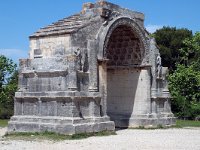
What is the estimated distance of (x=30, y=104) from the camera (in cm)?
1689

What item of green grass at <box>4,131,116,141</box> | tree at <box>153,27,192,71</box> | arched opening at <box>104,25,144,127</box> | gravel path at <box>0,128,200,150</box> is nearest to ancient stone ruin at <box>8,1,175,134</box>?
green grass at <box>4,131,116,141</box>

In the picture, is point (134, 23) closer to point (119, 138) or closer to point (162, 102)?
point (162, 102)

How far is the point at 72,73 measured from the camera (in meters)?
15.8

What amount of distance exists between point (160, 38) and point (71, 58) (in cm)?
2668

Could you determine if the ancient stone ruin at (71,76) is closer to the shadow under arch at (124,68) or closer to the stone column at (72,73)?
the stone column at (72,73)

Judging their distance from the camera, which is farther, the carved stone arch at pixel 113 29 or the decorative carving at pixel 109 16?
the decorative carving at pixel 109 16

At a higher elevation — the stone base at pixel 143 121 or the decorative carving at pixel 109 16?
the decorative carving at pixel 109 16

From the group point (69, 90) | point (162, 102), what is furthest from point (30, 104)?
point (162, 102)

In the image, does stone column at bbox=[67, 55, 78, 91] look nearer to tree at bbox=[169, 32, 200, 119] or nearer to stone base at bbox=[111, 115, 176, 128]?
stone base at bbox=[111, 115, 176, 128]

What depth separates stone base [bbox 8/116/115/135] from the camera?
15.4 metres

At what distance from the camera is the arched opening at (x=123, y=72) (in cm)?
2114

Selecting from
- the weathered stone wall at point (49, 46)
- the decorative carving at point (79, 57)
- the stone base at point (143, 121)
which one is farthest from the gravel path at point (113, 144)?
the stone base at point (143, 121)

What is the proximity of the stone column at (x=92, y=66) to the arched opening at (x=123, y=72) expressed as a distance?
13.8 ft

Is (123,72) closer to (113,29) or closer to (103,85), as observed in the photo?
(113,29)
